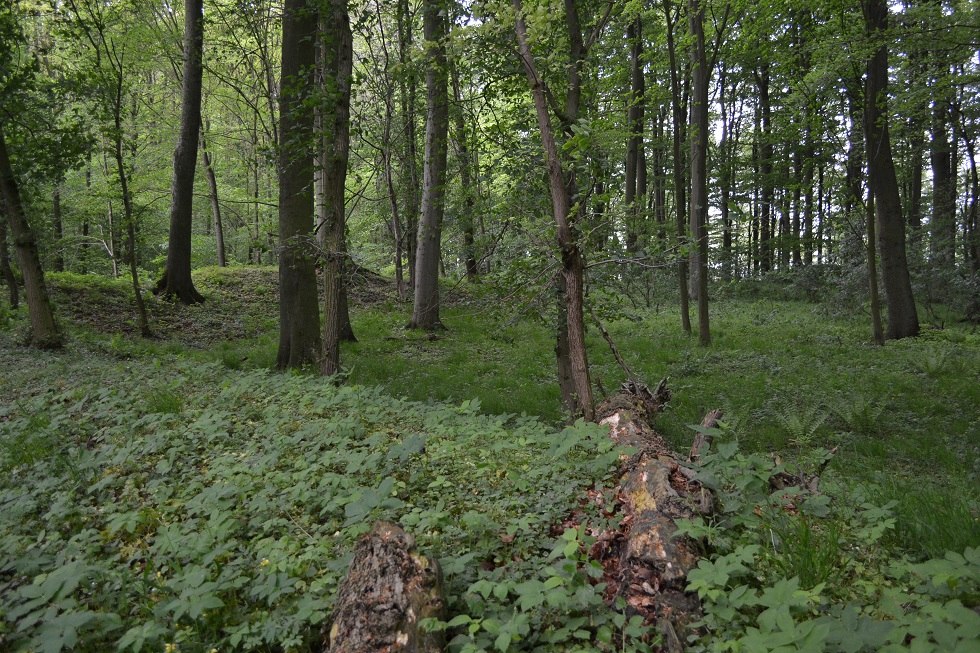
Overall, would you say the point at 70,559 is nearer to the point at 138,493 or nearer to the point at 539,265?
the point at 138,493

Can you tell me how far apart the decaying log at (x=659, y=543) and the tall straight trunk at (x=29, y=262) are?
11.7m

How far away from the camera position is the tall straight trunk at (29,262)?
10188 millimetres

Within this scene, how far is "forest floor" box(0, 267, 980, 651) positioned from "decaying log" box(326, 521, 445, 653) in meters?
0.15

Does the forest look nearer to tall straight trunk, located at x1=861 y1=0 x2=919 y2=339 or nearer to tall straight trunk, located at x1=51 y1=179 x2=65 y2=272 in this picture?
tall straight trunk, located at x1=861 y1=0 x2=919 y2=339

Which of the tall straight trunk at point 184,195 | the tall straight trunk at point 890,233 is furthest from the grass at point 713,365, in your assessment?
the tall straight trunk at point 184,195

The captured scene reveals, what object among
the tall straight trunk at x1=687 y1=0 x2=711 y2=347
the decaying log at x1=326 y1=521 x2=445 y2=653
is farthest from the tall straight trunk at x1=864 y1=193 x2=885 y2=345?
the decaying log at x1=326 y1=521 x2=445 y2=653

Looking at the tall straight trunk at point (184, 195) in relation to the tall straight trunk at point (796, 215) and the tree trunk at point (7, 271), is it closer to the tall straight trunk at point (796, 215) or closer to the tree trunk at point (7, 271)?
the tree trunk at point (7, 271)

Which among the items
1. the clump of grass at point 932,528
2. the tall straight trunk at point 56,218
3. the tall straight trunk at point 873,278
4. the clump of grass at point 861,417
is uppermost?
the tall straight trunk at point 56,218

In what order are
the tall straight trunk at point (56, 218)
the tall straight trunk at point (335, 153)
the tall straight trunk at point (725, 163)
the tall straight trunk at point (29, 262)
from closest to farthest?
1. the tall straight trunk at point (335, 153)
2. the tall straight trunk at point (29, 262)
3. the tall straight trunk at point (56, 218)
4. the tall straight trunk at point (725, 163)

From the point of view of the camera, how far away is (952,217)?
60.7 ft

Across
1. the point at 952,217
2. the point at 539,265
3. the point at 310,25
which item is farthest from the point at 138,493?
the point at 952,217

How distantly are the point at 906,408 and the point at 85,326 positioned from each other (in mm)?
16013

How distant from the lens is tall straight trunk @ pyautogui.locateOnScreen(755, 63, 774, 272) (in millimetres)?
22572

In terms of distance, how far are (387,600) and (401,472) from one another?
158cm
